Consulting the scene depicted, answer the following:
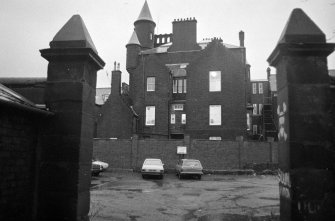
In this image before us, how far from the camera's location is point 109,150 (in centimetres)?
3061

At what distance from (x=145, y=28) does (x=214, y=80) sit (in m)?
20.1

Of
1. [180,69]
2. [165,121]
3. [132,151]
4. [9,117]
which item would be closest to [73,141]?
[9,117]

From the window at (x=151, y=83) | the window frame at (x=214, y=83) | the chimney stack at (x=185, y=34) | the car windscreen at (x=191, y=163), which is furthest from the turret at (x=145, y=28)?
the car windscreen at (x=191, y=163)

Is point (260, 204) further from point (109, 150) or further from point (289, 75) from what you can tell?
point (109, 150)

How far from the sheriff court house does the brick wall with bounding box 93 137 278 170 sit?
4401mm

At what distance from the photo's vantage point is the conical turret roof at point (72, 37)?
23.6 feet

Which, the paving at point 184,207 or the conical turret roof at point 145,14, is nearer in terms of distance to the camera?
the paving at point 184,207

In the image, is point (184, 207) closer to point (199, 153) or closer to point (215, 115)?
point (199, 153)

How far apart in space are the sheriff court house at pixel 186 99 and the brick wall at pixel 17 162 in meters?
28.6

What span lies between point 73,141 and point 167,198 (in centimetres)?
799

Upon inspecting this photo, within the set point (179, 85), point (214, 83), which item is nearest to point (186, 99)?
point (179, 85)

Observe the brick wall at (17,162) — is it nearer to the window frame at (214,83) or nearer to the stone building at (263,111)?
the stone building at (263,111)

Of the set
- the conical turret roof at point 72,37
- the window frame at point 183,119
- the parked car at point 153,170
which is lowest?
the parked car at point 153,170

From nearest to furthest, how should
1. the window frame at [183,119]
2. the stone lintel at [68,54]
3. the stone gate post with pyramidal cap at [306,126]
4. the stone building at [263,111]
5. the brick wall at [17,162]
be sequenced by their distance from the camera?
the brick wall at [17,162] < the stone gate post with pyramidal cap at [306,126] < the stone lintel at [68,54] < the window frame at [183,119] < the stone building at [263,111]
